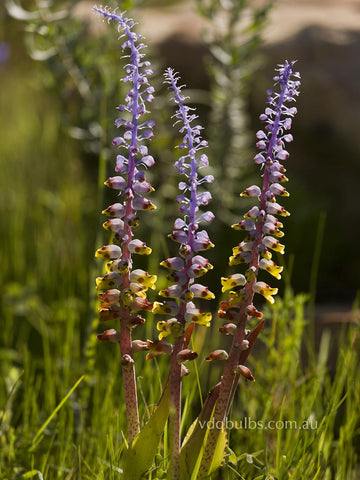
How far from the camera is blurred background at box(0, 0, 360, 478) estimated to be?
2869mm

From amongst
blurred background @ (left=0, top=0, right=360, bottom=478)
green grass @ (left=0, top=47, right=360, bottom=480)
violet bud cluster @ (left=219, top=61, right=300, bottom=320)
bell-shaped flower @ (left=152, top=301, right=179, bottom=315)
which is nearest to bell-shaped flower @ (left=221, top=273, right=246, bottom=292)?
violet bud cluster @ (left=219, top=61, right=300, bottom=320)

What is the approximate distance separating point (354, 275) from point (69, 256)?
1583 mm

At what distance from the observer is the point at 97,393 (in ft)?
6.72

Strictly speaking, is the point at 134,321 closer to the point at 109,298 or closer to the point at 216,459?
the point at 109,298

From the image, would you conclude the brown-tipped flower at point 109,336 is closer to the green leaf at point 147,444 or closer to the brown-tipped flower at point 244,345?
the green leaf at point 147,444

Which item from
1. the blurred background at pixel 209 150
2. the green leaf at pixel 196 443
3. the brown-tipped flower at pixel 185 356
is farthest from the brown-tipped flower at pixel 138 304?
the blurred background at pixel 209 150

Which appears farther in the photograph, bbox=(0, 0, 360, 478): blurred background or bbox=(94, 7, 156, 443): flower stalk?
bbox=(0, 0, 360, 478): blurred background

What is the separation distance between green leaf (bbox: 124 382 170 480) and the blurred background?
1172mm

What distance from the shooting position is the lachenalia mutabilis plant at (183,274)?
1140mm

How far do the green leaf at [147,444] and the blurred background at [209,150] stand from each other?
1172mm

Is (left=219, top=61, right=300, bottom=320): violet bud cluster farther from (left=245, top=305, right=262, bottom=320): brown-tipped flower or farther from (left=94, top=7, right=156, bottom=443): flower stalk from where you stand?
(left=94, top=7, right=156, bottom=443): flower stalk

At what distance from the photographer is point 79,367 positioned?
238cm

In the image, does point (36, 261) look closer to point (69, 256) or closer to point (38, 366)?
point (69, 256)

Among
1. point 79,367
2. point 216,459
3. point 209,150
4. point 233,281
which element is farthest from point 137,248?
point 209,150
